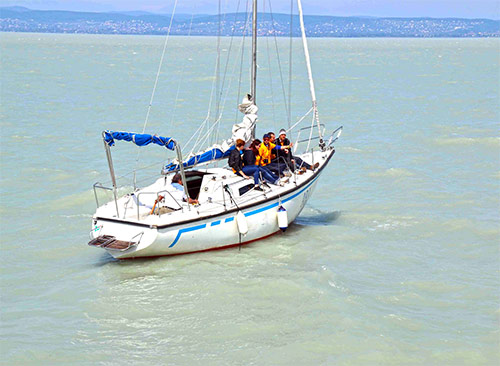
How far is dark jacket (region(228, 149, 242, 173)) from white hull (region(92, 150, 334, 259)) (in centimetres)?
86

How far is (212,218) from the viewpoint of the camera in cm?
1300

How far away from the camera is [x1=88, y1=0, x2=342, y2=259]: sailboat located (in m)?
12.6

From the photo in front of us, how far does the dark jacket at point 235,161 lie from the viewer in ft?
46.9

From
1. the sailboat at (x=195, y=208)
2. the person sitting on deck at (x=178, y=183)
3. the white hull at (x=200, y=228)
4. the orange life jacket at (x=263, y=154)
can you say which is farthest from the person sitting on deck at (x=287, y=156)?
the person sitting on deck at (x=178, y=183)

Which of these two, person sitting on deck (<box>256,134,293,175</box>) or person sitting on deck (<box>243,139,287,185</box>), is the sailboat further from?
person sitting on deck (<box>256,134,293,175</box>)

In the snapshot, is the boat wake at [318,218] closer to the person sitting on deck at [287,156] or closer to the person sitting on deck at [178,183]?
the person sitting on deck at [287,156]

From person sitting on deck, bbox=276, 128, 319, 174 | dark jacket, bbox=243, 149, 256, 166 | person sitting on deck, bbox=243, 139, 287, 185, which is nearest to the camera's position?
person sitting on deck, bbox=243, 139, 287, 185

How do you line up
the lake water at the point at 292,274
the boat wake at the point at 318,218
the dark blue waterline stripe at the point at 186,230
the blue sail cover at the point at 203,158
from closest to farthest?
the lake water at the point at 292,274 → the dark blue waterline stripe at the point at 186,230 → the blue sail cover at the point at 203,158 → the boat wake at the point at 318,218

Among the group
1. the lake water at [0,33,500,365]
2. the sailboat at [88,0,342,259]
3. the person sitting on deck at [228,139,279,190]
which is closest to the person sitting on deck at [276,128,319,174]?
the sailboat at [88,0,342,259]

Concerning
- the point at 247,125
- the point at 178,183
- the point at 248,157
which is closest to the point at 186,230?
the point at 178,183

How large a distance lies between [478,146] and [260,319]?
56.1ft

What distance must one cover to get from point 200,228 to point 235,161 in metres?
2.00

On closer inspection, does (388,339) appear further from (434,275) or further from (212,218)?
(212,218)

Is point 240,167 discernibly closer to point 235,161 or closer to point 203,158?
point 235,161
